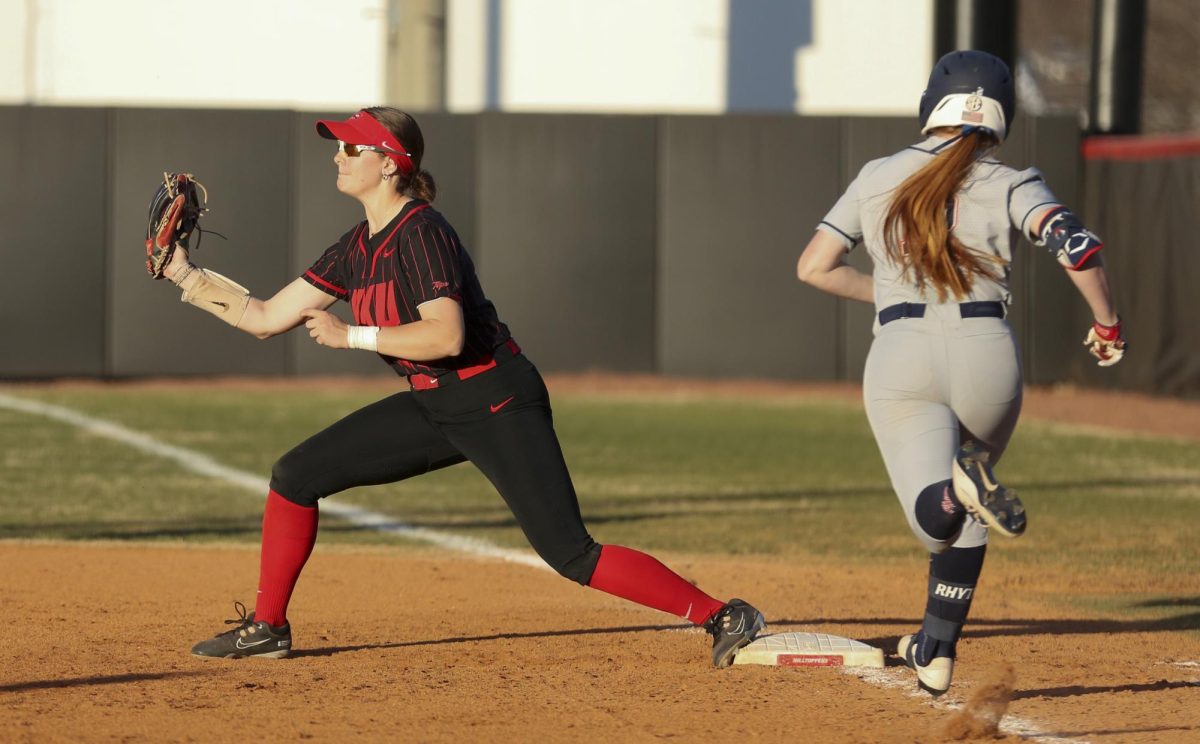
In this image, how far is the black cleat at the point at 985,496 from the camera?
4.85m

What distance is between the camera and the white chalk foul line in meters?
9.40

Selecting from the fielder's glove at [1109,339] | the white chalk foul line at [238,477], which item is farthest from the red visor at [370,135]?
the white chalk foul line at [238,477]

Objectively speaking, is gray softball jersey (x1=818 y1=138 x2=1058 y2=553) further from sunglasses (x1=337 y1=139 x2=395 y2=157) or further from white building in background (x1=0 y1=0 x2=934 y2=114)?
white building in background (x1=0 y1=0 x2=934 y2=114)

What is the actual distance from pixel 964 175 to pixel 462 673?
241cm

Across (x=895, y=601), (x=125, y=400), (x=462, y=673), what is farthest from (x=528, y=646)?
(x=125, y=400)

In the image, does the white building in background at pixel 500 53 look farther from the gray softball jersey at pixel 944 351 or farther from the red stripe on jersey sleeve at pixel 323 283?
the gray softball jersey at pixel 944 351

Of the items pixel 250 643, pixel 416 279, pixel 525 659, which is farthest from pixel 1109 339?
pixel 250 643

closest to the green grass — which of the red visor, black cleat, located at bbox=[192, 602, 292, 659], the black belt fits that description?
black cleat, located at bbox=[192, 602, 292, 659]

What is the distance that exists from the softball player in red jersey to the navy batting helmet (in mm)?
1580

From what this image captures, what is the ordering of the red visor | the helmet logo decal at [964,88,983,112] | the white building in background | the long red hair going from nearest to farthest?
the long red hair < the helmet logo decal at [964,88,983,112] < the red visor < the white building in background

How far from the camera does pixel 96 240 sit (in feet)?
60.6

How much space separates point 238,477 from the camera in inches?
474

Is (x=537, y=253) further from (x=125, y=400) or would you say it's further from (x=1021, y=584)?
(x=1021, y=584)

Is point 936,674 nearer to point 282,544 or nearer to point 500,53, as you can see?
point 282,544
